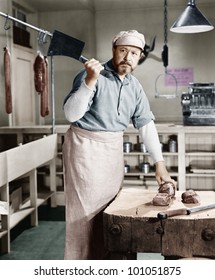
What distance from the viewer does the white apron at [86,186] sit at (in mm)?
1727

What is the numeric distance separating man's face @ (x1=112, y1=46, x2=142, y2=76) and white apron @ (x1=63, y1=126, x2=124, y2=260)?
11.5 inches

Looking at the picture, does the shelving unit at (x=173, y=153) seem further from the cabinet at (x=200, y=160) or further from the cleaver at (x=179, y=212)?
the cleaver at (x=179, y=212)

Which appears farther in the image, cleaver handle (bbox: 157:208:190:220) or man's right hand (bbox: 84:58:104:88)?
man's right hand (bbox: 84:58:104:88)

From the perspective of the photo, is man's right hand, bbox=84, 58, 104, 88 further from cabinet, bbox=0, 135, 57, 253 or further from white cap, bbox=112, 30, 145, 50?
cabinet, bbox=0, 135, 57, 253

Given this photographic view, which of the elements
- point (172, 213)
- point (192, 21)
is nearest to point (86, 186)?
point (172, 213)

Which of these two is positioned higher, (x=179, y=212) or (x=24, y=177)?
(x=179, y=212)

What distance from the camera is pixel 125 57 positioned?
167 cm

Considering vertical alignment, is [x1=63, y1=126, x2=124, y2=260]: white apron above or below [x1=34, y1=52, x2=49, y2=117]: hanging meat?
below

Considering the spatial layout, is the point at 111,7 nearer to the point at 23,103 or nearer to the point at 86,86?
the point at 23,103

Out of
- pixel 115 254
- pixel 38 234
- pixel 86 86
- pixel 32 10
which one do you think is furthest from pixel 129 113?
pixel 32 10

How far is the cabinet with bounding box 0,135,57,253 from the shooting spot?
273 cm

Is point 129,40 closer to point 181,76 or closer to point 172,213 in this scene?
point 172,213

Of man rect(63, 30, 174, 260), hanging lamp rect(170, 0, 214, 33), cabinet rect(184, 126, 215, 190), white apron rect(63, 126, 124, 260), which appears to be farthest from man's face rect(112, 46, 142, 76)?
cabinet rect(184, 126, 215, 190)

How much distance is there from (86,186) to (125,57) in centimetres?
58
